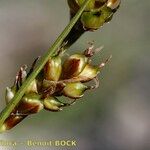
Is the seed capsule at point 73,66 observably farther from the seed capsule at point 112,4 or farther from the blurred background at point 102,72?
the blurred background at point 102,72

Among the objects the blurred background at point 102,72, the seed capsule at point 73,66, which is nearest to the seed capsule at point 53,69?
the seed capsule at point 73,66

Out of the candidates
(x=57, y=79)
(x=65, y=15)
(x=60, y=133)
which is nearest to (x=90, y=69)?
(x=57, y=79)

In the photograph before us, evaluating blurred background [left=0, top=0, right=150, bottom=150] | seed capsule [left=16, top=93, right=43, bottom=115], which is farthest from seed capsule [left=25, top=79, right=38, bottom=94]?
blurred background [left=0, top=0, right=150, bottom=150]

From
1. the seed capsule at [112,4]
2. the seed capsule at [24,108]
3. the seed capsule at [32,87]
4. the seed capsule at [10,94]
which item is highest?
the seed capsule at [112,4]

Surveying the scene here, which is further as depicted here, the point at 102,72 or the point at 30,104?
the point at 102,72

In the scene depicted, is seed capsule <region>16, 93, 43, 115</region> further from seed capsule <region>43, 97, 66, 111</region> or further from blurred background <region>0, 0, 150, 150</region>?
blurred background <region>0, 0, 150, 150</region>

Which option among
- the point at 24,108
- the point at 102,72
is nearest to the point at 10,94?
the point at 24,108

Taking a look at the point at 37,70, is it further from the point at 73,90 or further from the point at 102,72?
the point at 102,72
